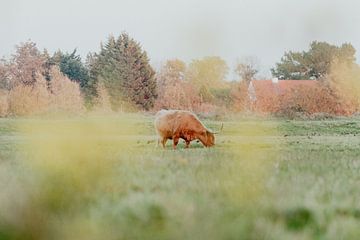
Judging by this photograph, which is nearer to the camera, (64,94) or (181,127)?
(64,94)

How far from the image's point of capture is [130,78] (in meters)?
2.28

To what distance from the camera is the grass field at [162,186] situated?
4.86 ft

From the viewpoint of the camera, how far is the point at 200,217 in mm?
1491

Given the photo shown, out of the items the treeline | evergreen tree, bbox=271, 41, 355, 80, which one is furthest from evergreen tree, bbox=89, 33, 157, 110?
evergreen tree, bbox=271, 41, 355, 80

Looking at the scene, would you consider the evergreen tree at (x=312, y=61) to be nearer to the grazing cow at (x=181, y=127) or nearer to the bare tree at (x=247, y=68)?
the bare tree at (x=247, y=68)

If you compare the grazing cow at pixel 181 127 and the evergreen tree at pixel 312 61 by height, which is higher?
the evergreen tree at pixel 312 61

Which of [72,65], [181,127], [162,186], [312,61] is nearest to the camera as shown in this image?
[162,186]

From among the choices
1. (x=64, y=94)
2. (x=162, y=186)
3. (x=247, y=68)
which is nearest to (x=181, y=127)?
(x=247, y=68)

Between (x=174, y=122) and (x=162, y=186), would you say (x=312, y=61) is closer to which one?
(x=174, y=122)

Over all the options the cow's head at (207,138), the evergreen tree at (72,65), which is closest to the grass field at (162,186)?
the evergreen tree at (72,65)

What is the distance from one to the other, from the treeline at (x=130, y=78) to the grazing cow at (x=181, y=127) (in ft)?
0.69

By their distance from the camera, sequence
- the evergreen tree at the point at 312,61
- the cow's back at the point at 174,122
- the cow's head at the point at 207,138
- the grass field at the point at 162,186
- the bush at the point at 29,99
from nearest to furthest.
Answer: the grass field at the point at 162,186 → the bush at the point at 29,99 → the evergreen tree at the point at 312,61 → the cow's back at the point at 174,122 → the cow's head at the point at 207,138

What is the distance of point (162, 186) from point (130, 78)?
27.2 inches

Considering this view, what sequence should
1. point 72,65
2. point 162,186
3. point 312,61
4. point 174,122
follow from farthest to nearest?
point 174,122 < point 312,61 < point 72,65 < point 162,186
